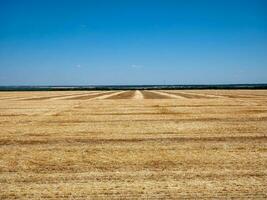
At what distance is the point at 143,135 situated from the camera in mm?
13445

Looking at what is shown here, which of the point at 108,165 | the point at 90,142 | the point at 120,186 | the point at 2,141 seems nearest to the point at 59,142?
the point at 90,142

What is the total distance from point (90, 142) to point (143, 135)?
2281 mm

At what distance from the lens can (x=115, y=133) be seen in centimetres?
1408

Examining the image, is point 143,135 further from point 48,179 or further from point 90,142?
point 48,179

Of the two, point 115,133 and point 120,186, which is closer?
point 120,186

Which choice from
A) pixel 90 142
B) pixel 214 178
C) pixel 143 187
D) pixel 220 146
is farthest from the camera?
pixel 90 142

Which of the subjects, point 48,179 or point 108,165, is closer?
point 48,179

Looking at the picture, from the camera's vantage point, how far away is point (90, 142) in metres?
12.1

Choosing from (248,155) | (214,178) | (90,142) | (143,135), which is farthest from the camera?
(143,135)

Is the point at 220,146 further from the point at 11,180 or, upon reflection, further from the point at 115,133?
the point at 11,180

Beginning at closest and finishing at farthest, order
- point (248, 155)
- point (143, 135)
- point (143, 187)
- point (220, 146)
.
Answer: point (143, 187), point (248, 155), point (220, 146), point (143, 135)

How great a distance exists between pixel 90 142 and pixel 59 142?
1064mm

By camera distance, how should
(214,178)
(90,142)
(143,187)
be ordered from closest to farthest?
(143,187) → (214,178) → (90,142)

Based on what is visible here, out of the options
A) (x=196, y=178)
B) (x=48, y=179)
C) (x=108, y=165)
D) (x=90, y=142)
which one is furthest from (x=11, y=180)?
(x=90, y=142)
